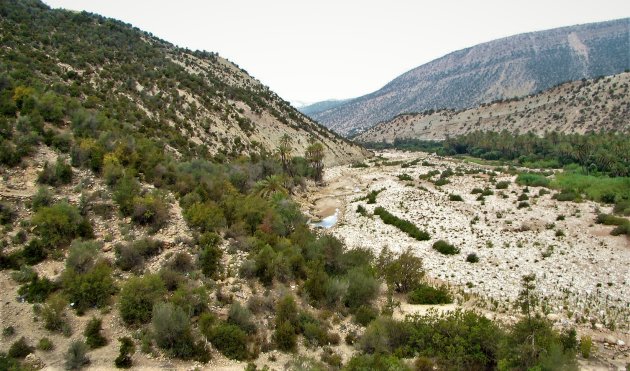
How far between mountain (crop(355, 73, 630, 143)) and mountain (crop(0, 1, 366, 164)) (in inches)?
2554

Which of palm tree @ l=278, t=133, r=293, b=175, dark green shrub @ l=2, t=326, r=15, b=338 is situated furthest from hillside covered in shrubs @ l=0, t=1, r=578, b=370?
palm tree @ l=278, t=133, r=293, b=175

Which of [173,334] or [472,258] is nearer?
[173,334]

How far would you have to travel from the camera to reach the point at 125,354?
12.9 meters

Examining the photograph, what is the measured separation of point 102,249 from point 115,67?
4029 cm

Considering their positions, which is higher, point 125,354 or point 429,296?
point 125,354

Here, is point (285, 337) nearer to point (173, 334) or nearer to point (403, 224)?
point (173, 334)

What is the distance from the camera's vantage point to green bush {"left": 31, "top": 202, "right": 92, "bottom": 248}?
1667 cm

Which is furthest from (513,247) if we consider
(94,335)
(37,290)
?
(37,290)

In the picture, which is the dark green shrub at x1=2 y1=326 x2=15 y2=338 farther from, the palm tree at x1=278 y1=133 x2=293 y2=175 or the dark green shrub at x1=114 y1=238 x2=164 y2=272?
the palm tree at x1=278 y1=133 x2=293 y2=175

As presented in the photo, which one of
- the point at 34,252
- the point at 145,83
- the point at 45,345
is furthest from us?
the point at 145,83

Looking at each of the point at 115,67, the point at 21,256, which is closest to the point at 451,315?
the point at 21,256

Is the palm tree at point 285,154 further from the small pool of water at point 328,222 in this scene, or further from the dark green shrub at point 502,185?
the dark green shrub at point 502,185

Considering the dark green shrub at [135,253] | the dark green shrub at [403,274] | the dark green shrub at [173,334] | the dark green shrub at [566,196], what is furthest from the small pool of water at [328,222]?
the dark green shrub at [173,334]

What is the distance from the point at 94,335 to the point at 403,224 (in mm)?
27022
